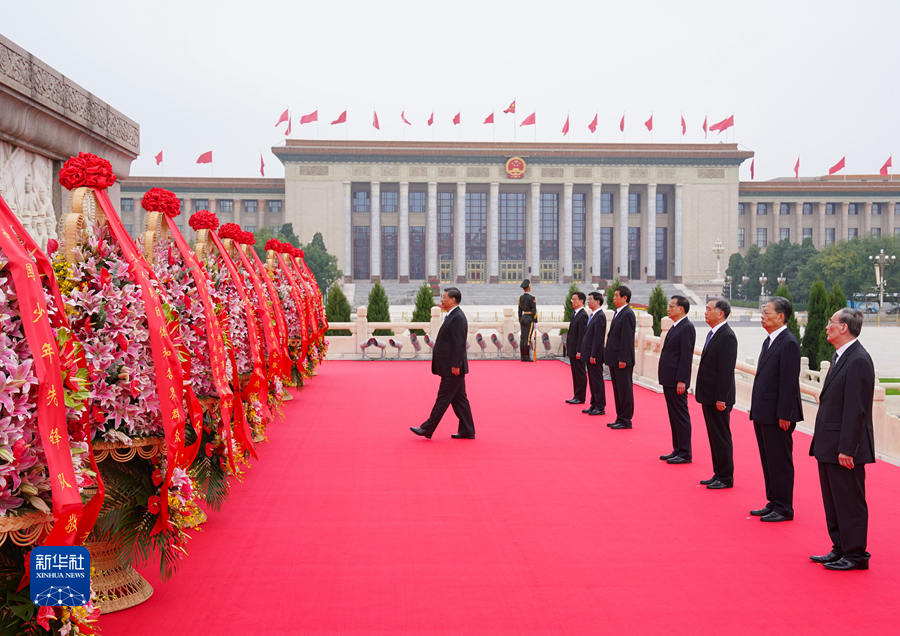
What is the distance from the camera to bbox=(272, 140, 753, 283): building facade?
180ft

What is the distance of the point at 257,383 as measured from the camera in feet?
19.7

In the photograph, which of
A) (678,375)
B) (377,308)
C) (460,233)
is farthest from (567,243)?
(678,375)

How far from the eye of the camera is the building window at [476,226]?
58500 millimetres

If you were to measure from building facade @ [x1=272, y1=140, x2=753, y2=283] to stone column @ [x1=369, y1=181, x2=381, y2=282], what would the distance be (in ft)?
0.25

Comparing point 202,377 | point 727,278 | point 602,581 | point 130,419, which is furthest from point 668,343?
point 727,278

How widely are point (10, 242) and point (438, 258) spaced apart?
56439 millimetres

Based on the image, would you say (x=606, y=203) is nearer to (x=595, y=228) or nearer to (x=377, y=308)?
(x=595, y=228)

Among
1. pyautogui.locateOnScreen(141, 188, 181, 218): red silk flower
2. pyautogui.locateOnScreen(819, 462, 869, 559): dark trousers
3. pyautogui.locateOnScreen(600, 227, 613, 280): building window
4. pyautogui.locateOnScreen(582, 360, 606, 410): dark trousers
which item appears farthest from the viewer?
pyautogui.locateOnScreen(600, 227, 613, 280): building window

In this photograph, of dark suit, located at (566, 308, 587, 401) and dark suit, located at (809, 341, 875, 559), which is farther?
dark suit, located at (566, 308, 587, 401)

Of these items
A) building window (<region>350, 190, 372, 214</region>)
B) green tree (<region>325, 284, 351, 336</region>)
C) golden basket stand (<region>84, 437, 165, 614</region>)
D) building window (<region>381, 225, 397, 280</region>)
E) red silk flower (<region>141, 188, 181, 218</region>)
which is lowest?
golden basket stand (<region>84, 437, 165, 614</region>)

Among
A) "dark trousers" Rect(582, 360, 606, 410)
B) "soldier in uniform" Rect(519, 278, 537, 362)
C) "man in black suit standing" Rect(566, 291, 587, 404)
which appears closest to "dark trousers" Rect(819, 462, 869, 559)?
"dark trousers" Rect(582, 360, 606, 410)

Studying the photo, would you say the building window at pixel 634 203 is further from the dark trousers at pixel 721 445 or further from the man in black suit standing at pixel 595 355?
the dark trousers at pixel 721 445

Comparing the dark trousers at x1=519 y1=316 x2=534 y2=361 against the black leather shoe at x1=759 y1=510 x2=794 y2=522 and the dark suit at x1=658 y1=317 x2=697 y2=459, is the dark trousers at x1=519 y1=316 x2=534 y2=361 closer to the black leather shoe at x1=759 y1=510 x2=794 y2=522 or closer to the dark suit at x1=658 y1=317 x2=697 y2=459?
the dark suit at x1=658 y1=317 x2=697 y2=459

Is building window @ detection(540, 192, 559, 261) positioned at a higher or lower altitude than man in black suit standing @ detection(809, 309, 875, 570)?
higher
